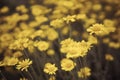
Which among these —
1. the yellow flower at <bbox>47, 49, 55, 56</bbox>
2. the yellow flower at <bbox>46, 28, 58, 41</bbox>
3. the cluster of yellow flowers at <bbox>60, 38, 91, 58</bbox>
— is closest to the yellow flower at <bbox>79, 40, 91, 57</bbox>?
the cluster of yellow flowers at <bbox>60, 38, 91, 58</bbox>

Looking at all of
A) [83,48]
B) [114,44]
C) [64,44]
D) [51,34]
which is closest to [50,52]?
[51,34]

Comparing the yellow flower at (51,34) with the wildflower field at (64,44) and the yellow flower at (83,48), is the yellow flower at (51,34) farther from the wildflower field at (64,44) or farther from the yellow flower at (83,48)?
the yellow flower at (83,48)

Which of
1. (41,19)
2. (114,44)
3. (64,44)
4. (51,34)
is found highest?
(64,44)

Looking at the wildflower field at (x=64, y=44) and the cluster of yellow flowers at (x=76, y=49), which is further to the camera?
the wildflower field at (x=64, y=44)

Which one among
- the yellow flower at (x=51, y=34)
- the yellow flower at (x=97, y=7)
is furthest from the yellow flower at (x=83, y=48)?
→ the yellow flower at (x=97, y=7)

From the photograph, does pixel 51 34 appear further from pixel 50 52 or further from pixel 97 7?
pixel 97 7

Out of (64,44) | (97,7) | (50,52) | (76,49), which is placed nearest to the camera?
(76,49)

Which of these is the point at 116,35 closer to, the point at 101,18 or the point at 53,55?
the point at 101,18

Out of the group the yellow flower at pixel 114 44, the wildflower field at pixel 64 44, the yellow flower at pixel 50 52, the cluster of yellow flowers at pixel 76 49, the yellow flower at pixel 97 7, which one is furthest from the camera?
the yellow flower at pixel 97 7
